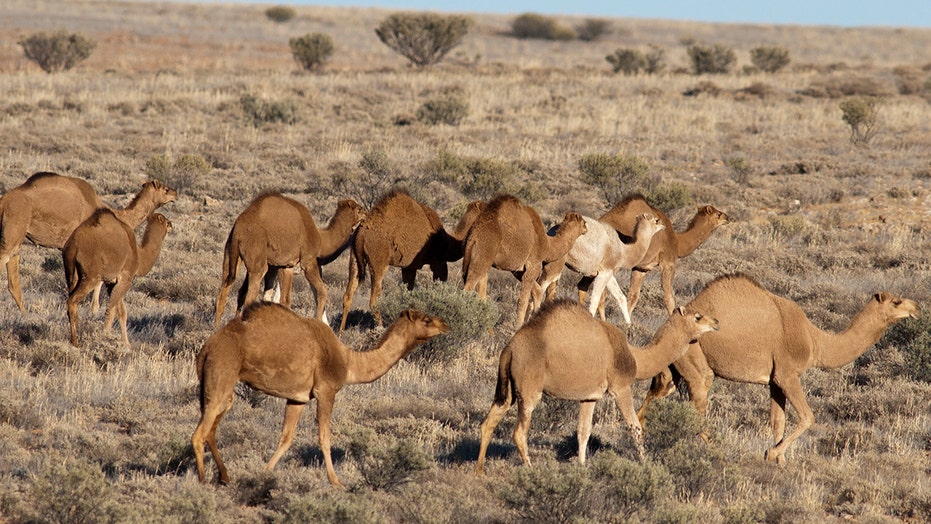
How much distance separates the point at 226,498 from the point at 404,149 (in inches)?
806

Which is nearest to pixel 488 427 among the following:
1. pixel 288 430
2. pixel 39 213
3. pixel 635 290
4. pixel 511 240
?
pixel 288 430

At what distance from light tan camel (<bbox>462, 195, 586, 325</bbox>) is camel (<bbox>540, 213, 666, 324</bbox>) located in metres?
0.40

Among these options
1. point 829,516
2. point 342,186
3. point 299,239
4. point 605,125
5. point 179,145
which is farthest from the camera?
point 605,125

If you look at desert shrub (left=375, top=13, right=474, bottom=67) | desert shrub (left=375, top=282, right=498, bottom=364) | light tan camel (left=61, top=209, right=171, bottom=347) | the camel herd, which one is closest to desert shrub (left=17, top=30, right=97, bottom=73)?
desert shrub (left=375, top=13, right=474, bottom=67)

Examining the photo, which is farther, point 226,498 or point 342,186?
point 342,186

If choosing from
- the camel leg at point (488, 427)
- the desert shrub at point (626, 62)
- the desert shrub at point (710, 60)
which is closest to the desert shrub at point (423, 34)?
the desert shrub at point (626, 62)

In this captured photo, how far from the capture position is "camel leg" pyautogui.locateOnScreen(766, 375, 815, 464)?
9.30 m

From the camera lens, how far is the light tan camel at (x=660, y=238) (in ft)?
48.8

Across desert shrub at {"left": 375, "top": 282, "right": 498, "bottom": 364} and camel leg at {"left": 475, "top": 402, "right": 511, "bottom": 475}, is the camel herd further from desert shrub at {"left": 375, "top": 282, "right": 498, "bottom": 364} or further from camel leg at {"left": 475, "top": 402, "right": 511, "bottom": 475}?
desert shrub at {"left": 375, "top": 282, "right": 498, "bottom": 364}

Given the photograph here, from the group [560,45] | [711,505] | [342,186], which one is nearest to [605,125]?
[342,186]

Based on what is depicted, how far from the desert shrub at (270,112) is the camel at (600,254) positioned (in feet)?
59.6

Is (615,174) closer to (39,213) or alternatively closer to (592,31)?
(39,213)

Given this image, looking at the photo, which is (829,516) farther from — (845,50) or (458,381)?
(845,50)

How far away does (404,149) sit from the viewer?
27.7 m
